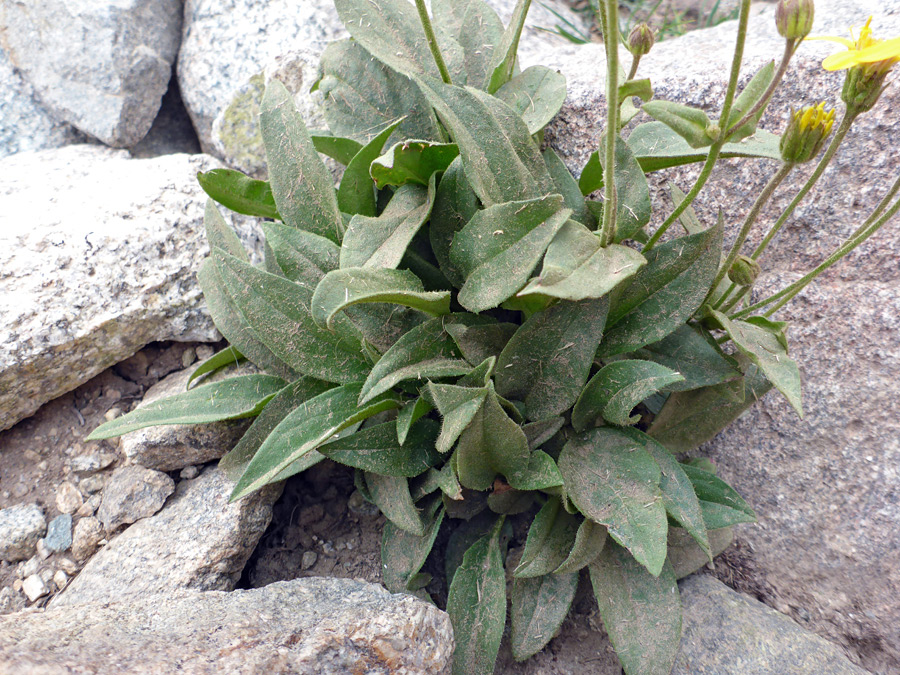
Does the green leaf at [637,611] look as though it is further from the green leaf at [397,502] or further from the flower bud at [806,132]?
the flower bud at [806,132]

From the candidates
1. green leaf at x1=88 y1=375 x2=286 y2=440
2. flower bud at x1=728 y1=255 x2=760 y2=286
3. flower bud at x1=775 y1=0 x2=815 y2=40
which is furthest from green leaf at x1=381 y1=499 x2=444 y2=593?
flower bud at x1=775 y1=0 x2=815 y2=40

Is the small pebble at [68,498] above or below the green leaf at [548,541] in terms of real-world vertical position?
below

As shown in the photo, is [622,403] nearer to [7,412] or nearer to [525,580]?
[525,580]

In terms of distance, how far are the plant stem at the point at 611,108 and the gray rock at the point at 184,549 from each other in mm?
1106

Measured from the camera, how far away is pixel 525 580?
1.59m

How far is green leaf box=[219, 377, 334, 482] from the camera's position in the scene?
5.48ft

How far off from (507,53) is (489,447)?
1.02 metres

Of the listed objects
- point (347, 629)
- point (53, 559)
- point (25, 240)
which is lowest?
point (53, 559)

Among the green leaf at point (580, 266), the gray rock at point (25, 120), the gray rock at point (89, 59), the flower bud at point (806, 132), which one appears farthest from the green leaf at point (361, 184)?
the gray rock at point (25, 120)

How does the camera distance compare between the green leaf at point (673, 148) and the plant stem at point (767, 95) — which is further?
the green leaf at point (673, 148)

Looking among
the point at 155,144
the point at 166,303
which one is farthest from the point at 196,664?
the point at 155,144

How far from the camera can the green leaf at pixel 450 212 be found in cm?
158

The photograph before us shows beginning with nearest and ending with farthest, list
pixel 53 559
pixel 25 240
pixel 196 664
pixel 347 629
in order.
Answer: pixel 196 664
pixel 347 629
pixel 53 559
pixel 25 240

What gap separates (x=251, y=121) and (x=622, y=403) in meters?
1.72
